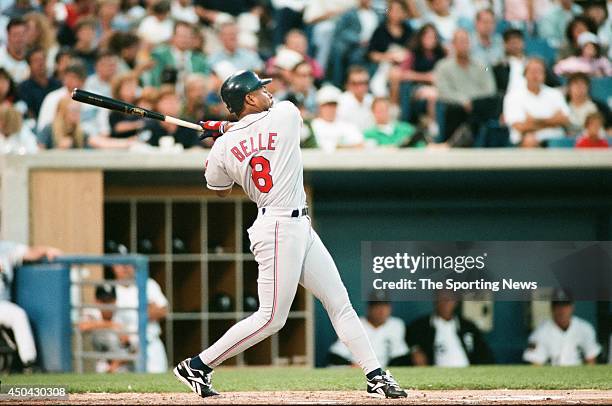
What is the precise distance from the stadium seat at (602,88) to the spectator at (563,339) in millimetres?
2171

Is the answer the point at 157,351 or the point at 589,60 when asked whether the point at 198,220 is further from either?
the point at 589,60

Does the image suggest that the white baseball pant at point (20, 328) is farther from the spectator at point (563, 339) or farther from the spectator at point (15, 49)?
the spectator at point (563, 339)

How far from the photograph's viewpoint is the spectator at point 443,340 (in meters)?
11.4

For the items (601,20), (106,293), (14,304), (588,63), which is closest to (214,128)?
(14,304)

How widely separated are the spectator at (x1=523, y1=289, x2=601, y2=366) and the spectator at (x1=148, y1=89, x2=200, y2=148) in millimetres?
3596

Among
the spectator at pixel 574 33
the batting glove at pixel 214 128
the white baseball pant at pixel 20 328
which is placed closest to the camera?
the batting glove at pixel 214 128

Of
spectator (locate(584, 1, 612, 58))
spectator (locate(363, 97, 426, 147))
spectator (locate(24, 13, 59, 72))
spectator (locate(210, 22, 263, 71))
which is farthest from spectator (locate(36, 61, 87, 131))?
spectator (locate(584, 1, 612, 58))

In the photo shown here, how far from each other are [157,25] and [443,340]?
4333 mm

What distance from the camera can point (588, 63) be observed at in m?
12.7

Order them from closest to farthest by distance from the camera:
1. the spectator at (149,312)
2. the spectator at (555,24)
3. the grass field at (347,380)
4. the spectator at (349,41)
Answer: the grass field at (347,380)
the spectator at (149,312)
the spectator at (349,41)
the spectator at (555,24)

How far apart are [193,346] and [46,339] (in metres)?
2.49

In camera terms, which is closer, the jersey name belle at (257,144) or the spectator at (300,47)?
the jersey name belle at (257,144)

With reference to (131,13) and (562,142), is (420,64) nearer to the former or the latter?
(562,142)

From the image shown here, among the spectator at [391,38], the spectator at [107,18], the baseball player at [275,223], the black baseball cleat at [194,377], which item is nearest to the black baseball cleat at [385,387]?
the baseball player at [275,223]
